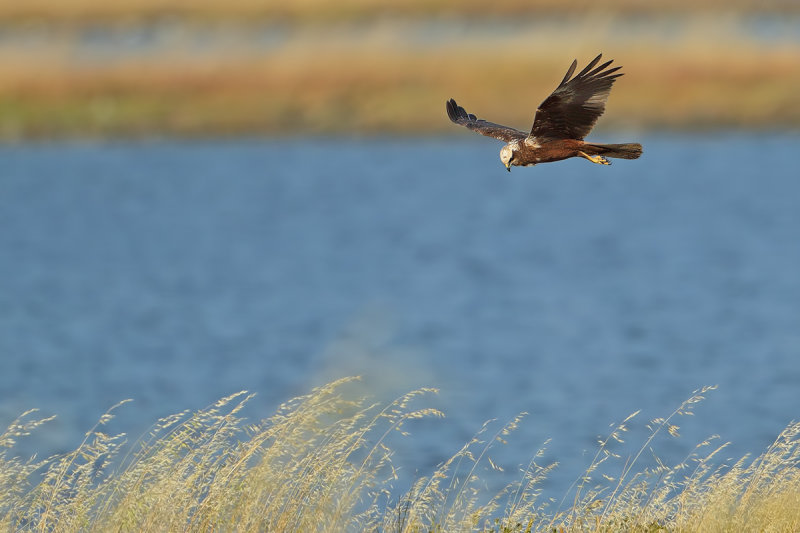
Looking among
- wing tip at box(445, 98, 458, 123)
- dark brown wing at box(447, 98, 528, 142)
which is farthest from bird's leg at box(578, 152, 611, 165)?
wing tip at box(445, 98, 458, 123)

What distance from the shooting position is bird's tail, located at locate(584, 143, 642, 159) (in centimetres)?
678

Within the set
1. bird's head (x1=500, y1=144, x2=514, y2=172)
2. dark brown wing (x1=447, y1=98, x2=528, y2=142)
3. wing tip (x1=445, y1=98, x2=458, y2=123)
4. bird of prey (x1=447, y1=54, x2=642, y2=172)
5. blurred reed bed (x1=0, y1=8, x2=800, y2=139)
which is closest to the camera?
bird of prey (x1=447, y1=54, x2=642, y2=172)

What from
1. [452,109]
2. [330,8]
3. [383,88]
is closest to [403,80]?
[383,88]

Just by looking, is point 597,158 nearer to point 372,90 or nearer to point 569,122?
point 569,122

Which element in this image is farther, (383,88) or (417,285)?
(383,88)

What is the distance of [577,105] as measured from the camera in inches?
279

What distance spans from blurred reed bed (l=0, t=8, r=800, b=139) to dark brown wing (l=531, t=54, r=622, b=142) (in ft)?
77.4

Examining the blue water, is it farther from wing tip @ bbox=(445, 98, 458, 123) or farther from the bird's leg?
the bird's leg

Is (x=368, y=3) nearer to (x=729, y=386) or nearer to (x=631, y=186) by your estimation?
(x=631, y=186)

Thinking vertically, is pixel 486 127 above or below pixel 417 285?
below

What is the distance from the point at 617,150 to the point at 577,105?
425 mm

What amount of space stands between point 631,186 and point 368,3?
12824 millimetres

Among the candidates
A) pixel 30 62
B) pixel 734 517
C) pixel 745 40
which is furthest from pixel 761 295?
pixel 30 62

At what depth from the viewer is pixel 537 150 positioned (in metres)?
7.14
